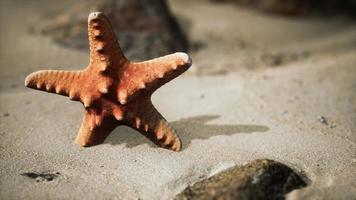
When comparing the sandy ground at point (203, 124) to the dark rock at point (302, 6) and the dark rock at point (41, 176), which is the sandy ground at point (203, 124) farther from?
the dark rock at point (302, 6)

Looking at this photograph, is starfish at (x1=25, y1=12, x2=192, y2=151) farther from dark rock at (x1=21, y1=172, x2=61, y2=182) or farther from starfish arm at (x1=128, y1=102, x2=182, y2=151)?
dark rock at (x1=21, y1=172, x2=61, y2=182)

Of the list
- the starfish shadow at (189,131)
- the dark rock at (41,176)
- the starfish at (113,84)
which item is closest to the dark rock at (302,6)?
the starfish shadow at (189,131)

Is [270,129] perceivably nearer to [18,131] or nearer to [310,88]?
[310,88]

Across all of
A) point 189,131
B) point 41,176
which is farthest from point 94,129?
point 189,131

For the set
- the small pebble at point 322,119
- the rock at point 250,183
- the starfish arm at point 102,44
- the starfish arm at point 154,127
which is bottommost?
the small pebble at point 322,119

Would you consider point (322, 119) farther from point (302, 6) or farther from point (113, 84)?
Answer: point (302, 6)

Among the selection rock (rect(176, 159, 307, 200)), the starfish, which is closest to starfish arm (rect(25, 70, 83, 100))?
the starfish

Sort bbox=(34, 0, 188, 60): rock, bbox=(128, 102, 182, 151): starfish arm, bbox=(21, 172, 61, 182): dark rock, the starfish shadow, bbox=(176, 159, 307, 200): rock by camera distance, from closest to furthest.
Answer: bbox=(176, 159, 307, 200): rock < bbox=(21, 172, 61, 182): dark rock < bbox=(128, 102, 182, 151): starfish arm < the starfish shadow < bbox=(34, 0, 188, 60): rock
